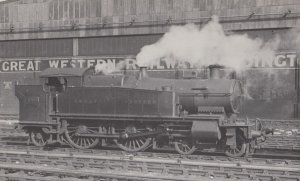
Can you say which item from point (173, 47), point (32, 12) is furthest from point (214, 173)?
point (32, 12)

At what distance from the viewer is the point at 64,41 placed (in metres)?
28.5

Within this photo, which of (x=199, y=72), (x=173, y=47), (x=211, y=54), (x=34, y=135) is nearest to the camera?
(x=34, y=135)

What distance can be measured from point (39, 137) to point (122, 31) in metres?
11.8

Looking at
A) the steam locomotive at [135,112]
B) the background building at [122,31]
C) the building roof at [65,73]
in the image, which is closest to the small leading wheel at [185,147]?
the steam locomotive at [135,112]

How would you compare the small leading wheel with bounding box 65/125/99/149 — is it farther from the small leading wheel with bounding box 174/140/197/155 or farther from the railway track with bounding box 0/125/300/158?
the small leading wheel with bounding box 174/140/197/155

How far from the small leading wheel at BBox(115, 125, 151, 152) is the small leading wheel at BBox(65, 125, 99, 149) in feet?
3.02

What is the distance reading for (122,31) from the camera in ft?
86.8

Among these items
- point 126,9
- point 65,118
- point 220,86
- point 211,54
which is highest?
point 126,9

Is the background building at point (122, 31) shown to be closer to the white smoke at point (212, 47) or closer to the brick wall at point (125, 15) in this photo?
the brick wall at point (125, 15)

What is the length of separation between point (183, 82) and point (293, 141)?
5620 mm

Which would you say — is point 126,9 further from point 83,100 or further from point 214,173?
point 214,173

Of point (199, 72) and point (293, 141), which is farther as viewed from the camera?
point (199, 72)

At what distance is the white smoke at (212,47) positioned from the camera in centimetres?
1942

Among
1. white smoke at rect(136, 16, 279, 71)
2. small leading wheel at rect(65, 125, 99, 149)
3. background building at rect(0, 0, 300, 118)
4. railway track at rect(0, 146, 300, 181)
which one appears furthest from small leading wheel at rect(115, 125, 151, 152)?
background building at rect(0, 0, 300, 118)
